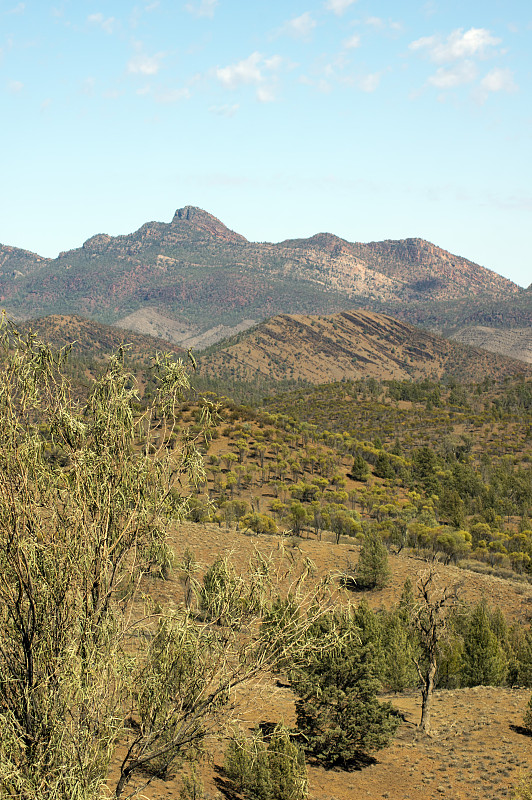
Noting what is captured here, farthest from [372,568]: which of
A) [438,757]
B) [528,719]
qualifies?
[438,757]

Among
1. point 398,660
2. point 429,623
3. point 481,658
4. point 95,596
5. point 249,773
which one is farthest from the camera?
point 481,658

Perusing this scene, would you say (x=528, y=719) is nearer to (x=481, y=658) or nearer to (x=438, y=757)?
(x=438, y=757)

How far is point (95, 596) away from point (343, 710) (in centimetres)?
1907

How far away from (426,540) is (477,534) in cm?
1480

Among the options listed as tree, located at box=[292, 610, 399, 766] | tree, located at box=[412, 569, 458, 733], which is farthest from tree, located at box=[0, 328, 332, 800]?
tree, located at box=[412, 569, 458, 733]

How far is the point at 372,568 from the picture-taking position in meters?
50.3

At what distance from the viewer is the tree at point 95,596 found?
6348 millimetres

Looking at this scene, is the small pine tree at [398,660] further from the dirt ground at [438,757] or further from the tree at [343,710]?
the tree at [343,710]

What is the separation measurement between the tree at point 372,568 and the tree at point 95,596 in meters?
44.8

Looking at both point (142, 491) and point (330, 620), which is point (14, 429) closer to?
point (142, 491)

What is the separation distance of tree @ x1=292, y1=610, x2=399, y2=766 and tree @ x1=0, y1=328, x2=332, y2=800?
1645 cm

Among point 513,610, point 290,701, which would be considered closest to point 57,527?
point 290,701

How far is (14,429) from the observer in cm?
668

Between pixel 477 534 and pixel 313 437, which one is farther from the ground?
pixel 313 437
